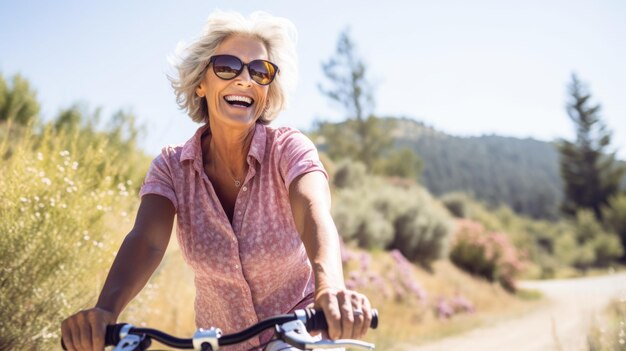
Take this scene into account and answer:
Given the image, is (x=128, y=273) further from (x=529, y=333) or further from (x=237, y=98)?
(x=529, y=333)

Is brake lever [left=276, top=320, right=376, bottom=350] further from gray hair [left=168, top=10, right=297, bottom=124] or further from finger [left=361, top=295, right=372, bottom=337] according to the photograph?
gray hair [left=168, top=10, right=297, bottom=124]

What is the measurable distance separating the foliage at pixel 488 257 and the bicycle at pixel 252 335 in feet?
56.8

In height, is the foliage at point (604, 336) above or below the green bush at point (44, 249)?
below

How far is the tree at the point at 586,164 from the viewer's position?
4544 centimetres

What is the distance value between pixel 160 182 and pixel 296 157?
0.53 meters

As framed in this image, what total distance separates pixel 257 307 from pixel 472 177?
7777 centimetres

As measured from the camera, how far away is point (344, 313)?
138cm

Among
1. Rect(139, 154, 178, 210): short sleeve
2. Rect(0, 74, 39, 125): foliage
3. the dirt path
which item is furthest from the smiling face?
Rect(0, 74, 39, 125): foliage

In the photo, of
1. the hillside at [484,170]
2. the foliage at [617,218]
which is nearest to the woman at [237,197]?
the foliage at [617,218]

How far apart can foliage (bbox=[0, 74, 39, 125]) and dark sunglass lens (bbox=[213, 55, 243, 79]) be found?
31.1 feet

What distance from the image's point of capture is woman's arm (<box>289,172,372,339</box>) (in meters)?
1.38

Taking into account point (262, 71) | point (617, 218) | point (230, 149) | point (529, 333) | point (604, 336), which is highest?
point (262, 71)

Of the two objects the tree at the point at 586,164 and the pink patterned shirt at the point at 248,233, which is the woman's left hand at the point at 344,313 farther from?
the tree at the point at 586,164

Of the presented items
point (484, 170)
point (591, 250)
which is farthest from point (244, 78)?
point (484, 170)
